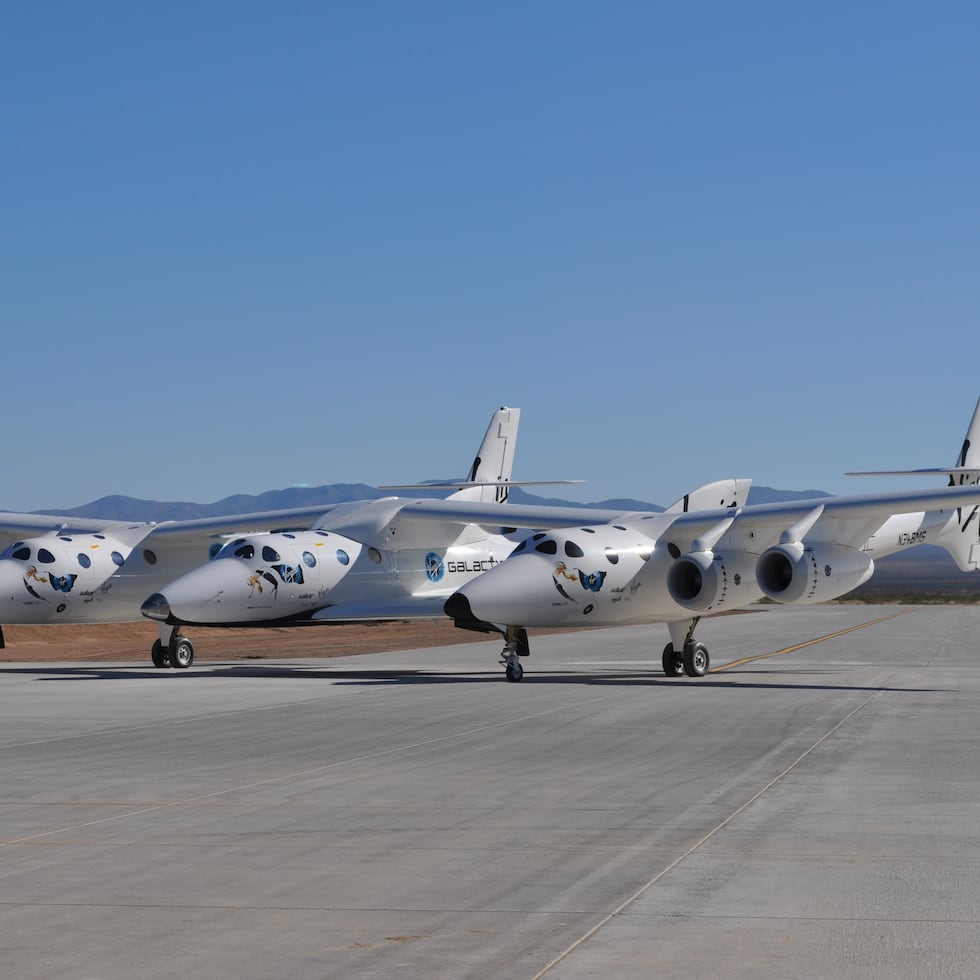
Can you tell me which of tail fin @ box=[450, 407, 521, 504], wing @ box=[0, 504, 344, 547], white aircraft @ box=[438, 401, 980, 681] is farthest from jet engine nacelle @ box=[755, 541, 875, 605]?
tail fin @ box=[450, 407, 521, 504]

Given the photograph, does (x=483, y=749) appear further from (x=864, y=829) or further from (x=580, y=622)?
(x=580, y=622)

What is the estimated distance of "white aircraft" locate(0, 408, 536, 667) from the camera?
2975 centimetres

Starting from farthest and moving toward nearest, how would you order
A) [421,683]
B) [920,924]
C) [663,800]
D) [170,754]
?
[421,683] < [170,754] < [663,800] < [920,924]

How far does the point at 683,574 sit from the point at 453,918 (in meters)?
20.0

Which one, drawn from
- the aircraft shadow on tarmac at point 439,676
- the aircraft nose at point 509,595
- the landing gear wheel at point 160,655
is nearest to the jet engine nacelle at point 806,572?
the aircraft shadow on tarmac at point 439,676

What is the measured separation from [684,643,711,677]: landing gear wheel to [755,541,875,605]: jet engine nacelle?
8.31ft

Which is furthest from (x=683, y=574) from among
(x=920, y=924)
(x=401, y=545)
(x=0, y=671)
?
(x=920, y=924)

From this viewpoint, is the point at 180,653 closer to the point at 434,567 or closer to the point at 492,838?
the point at 434,567

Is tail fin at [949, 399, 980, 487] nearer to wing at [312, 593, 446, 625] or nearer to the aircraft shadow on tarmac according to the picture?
the aircraft shadow on tarmac

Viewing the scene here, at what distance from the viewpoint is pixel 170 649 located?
32.4m

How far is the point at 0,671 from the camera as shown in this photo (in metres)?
33.7

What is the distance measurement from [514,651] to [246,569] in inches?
226

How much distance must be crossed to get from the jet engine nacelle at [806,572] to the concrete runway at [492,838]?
3808 mm

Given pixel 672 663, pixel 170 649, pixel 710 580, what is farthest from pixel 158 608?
pixel 710 580
